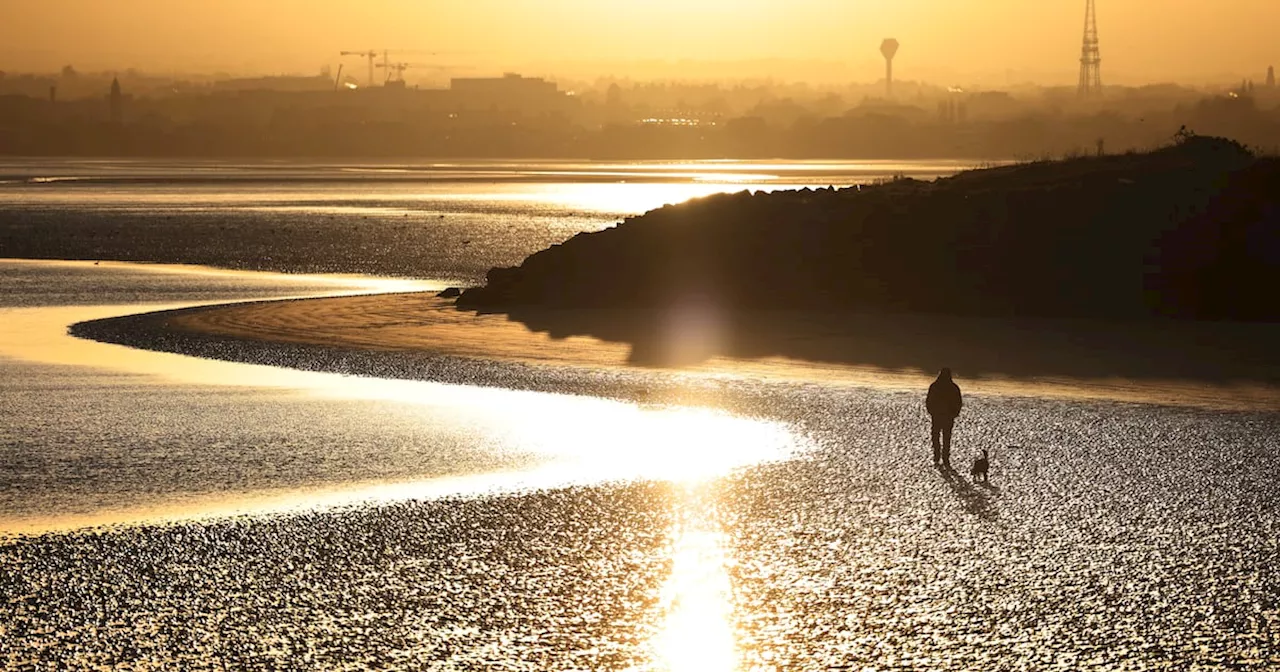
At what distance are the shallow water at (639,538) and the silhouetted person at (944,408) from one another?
1.60 ft

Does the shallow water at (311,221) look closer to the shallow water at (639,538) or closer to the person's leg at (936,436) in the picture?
the shallow water at (639,538)

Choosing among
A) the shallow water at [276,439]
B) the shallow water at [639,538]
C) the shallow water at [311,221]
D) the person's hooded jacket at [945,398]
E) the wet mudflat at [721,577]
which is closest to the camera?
the wet mudflat at [721,577]

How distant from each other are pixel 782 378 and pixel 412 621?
17.8 meters

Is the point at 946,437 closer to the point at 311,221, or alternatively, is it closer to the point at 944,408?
the point at 944,408

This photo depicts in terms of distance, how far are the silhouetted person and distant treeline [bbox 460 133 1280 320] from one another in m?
24.2

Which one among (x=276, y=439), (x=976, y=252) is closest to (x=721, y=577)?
(x=276, y=439)

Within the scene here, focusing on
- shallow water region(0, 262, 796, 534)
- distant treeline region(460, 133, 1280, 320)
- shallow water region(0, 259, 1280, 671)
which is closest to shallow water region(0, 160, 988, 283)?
distant treeline region(460, 133, 1280, 320)

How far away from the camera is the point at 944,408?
71.9 feet

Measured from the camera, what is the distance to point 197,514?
18.8 meters

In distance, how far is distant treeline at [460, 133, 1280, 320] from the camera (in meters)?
45.8

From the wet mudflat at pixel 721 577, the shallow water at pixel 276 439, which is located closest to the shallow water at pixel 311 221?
the shallow water at pixel 276 439

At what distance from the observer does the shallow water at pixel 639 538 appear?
14.0m

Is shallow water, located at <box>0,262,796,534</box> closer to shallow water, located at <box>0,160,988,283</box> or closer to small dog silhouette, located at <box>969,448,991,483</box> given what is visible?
small dog silhouette, located at <box>969,448,991,483</box>

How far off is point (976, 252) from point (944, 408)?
27534mm
